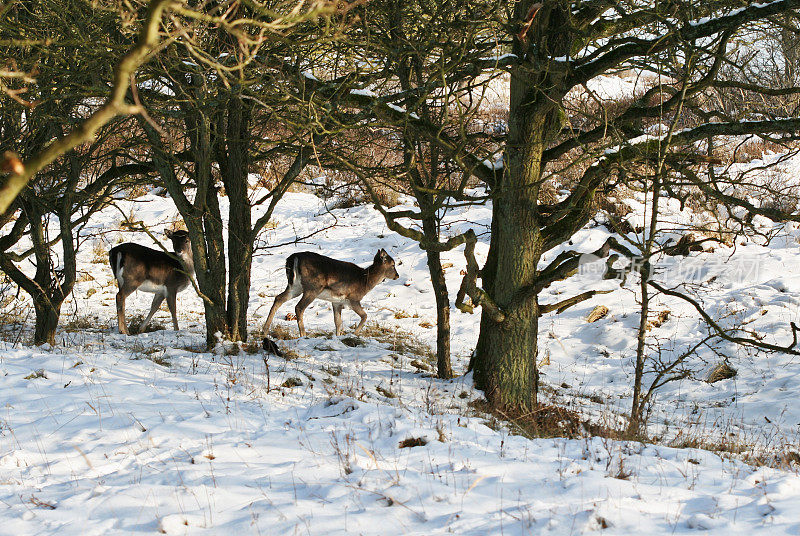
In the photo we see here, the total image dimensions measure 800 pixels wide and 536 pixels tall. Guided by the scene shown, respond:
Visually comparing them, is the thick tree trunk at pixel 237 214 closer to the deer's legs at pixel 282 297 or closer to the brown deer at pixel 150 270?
the deer's legs at pixel 282 297

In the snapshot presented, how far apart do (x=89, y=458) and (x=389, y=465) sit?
210cm

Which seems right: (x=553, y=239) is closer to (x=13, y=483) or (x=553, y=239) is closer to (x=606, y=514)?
(x=606, y=514)

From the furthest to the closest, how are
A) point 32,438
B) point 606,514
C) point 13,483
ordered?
point 32,438
point 13,483
point 606,514

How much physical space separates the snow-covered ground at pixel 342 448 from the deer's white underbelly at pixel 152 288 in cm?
143

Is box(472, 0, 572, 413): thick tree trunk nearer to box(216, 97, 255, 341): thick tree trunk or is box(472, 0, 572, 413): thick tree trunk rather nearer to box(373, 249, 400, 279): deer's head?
box(216, 97, 255, 341): thick tree trunk

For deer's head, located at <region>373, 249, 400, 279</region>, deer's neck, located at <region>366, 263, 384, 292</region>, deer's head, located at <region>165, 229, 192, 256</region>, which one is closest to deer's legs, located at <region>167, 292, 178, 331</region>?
deer's head, located at <region>165, 229, 192, 256</region>

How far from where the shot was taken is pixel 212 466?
4.49 m

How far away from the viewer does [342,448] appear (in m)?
4.83

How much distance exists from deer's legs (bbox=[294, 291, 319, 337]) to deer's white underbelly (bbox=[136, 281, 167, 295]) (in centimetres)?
247

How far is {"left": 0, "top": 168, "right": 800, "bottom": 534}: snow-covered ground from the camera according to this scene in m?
3.75

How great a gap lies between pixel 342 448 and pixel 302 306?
675 centimetres

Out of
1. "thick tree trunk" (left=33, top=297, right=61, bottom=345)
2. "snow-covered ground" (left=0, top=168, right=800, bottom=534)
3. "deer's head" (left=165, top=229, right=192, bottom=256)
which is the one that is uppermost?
"deer's head" (left=165, top=229, right=192, bottom=256)

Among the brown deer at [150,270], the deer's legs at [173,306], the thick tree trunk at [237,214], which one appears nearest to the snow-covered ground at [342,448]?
the thick tree trunk at [237,214]

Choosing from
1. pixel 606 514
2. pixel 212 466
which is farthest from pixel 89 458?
pixel 606 514
